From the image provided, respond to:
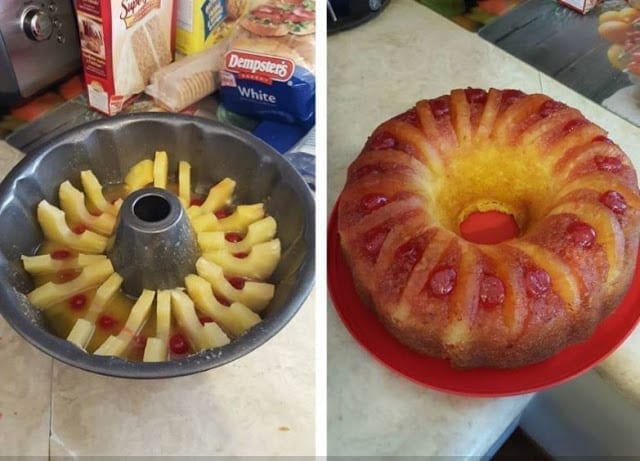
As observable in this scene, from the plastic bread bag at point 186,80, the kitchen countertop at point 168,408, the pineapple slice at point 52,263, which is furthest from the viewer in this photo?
the plastic bread bag at point 186,80

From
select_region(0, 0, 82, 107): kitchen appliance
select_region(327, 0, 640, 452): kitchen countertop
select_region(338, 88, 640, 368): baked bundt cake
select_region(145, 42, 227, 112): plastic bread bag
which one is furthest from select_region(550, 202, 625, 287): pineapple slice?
select_region(0, 0, 82, 107): kitchen appliance

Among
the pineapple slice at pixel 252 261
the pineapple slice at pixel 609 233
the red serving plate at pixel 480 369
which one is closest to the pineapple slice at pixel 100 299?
the pineapple slice at pixel 252 261

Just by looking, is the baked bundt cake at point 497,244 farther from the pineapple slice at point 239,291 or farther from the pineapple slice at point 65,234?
the pineapple slice at point 65,234

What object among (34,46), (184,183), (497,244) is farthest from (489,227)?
(34,46)

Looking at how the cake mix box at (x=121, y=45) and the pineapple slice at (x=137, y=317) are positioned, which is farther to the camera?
the cake mix box at (x=121, y=45)

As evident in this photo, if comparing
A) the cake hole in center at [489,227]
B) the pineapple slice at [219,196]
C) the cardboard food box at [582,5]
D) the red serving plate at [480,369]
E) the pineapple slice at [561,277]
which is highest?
the pineapple slice at [561,277]

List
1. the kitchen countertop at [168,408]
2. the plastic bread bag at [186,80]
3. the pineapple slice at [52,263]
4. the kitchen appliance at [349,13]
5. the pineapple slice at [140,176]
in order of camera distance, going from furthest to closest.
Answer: the kitchen appliance at [349,13]
the plastic bread bag at [186,80]
the pineapple slice at [140,176]
the pineapple slice at [52,263]
the kitchen countertop at [168,408]

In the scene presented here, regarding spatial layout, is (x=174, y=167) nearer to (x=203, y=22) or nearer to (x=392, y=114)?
(x=203, y=22)
